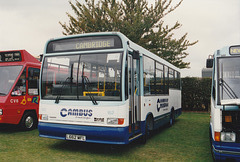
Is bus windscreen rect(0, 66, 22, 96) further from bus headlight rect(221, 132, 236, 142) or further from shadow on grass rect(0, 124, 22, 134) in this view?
bus headlight rect(221, 132, 236, 142)

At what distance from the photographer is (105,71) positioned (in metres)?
6.28

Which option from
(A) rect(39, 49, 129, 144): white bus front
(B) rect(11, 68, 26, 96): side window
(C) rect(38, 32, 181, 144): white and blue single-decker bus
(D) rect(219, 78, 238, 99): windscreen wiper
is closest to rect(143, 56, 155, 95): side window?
Answer: (C) rect(38, 32, 181, 144): white and blue single-decker bus

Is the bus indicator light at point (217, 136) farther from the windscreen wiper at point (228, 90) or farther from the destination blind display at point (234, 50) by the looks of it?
the destination blind display at point (234, 50)

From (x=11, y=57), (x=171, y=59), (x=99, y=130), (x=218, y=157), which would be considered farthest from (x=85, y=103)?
(x=171, y=59)

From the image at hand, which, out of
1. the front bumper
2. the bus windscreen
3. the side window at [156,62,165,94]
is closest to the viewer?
the front bumper

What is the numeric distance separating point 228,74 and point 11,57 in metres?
7.97

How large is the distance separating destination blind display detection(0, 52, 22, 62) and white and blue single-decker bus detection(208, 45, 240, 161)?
736cm

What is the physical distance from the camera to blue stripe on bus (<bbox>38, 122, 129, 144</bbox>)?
5.94 m

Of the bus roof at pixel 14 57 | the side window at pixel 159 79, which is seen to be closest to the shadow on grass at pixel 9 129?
the bus roof at pixel 14 57

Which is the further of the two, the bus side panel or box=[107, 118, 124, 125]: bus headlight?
the bus side panel

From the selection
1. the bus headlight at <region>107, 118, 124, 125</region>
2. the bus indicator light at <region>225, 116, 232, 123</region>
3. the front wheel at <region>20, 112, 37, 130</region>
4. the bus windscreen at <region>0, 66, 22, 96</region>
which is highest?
the bus windscreen at <region>0, 66, 22, 96</region>

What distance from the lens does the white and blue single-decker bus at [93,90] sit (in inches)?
239

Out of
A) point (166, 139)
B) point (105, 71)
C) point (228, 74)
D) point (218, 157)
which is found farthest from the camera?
point (166, 139)

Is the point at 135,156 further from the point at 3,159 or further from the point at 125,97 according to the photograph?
the point at 3,159
